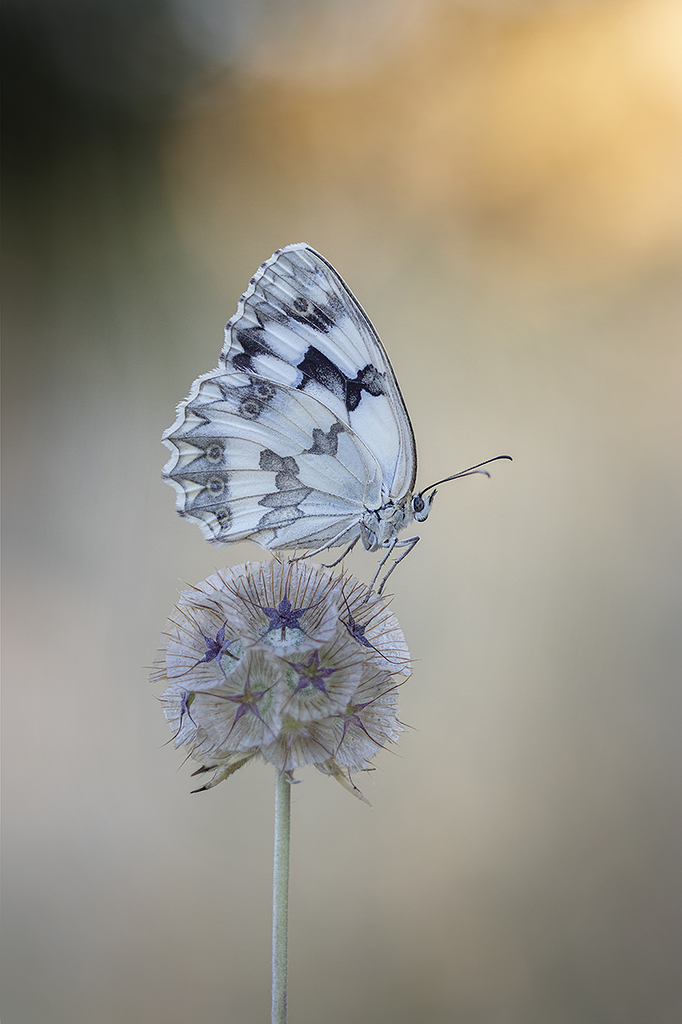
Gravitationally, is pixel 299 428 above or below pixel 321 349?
below

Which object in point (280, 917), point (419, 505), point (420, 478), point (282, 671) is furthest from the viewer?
point (420, 478)

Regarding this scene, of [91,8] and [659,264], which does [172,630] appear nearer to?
[659,264]

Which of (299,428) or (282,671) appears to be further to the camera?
(299,428)

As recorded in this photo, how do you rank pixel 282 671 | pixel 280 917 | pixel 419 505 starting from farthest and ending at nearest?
pixel 419 505, pixel 282 671, pixel 280 917

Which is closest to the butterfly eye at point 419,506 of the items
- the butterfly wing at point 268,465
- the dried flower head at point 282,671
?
the butterfly wing at point 268,465

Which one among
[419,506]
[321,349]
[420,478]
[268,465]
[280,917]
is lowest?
[280,917]

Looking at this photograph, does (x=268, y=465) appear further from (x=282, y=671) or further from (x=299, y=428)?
(x=282, y=671)

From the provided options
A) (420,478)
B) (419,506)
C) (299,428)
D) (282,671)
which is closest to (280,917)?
(282,671)

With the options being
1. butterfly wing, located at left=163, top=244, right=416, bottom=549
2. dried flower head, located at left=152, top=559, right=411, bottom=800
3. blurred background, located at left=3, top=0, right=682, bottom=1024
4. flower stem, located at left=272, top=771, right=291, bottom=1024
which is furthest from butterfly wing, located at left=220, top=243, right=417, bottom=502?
A: blurred background, located at left=3, top=0, right=682, bottom=1024
